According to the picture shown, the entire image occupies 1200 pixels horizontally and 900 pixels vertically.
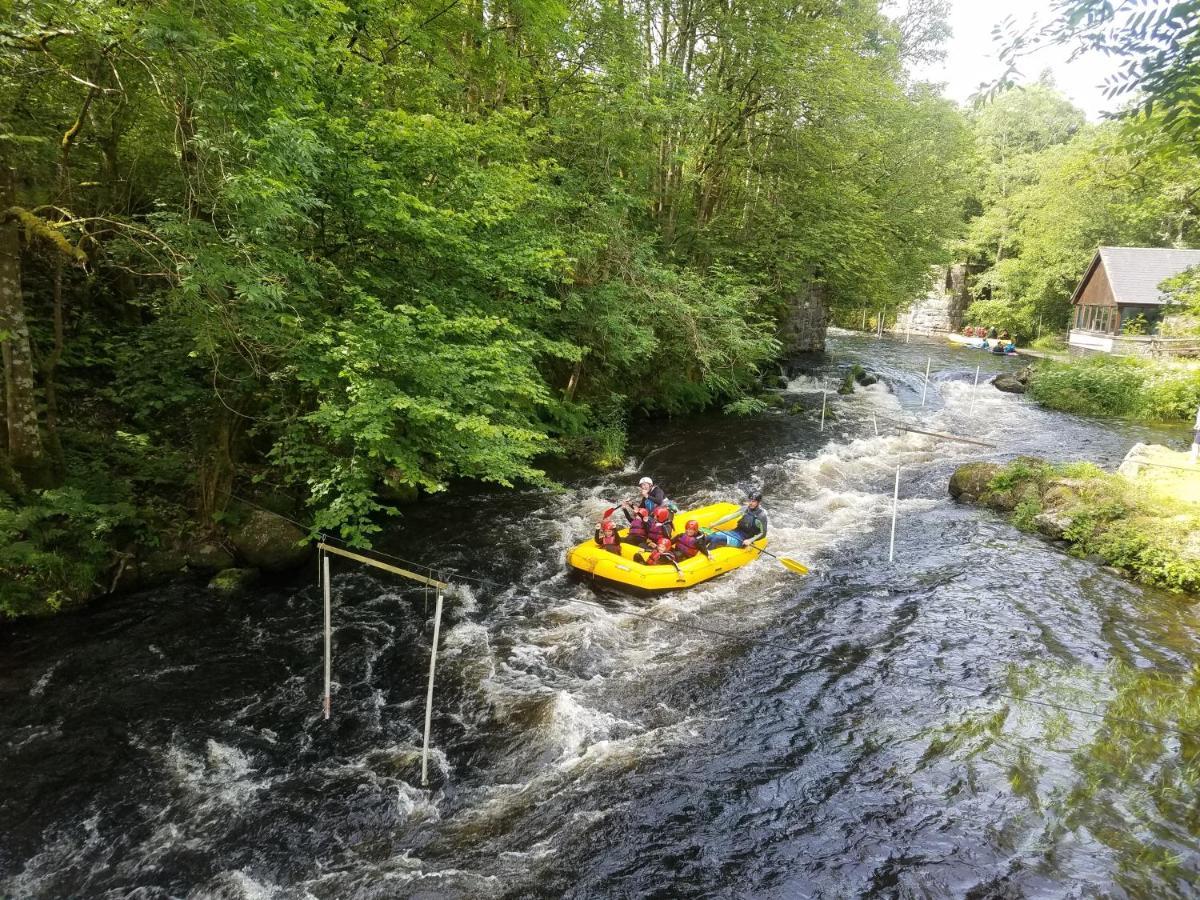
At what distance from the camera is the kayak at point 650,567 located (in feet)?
29.5

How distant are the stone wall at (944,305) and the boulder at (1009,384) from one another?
67.8 ft

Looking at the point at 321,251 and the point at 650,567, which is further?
the point at 650,567

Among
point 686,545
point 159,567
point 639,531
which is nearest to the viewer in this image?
point 159,567

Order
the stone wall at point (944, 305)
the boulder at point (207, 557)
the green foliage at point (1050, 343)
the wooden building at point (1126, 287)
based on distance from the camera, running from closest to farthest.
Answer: the boulder at point (207, 557)
the wooden building at point (1126, 287)
the green foliage at point (1050, 343)
the stone wall at point (944, 305)

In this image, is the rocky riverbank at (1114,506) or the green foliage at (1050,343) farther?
the green foliage at (1050,343)

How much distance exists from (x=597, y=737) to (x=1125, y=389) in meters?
20.8

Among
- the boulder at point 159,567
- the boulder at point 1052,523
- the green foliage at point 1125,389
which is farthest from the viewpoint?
the green foliage at point 1125,389

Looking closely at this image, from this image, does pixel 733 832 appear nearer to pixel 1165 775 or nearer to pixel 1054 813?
pixel 1054 813

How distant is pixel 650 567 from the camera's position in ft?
29.8

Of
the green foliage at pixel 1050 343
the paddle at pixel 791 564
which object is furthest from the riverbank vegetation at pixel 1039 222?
the paddle at pixel 791 564

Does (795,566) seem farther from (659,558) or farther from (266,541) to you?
(266,541)

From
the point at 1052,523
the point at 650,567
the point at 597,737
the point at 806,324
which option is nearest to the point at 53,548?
the point at 597,737

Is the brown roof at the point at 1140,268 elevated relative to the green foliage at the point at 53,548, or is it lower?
elevated

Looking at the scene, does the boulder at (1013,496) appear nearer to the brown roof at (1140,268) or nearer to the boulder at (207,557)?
the boulder at (207,557)
